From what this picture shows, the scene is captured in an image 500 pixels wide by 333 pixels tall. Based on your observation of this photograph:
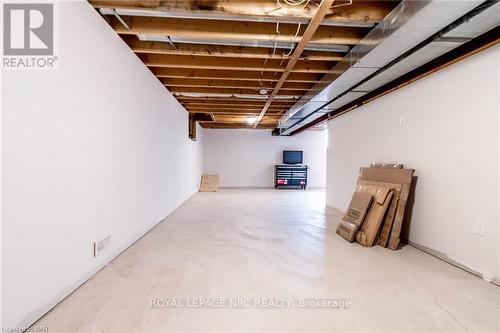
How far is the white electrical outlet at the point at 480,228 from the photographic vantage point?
2240mm

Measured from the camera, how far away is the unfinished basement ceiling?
2.13 metres

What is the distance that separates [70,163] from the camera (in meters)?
1.87

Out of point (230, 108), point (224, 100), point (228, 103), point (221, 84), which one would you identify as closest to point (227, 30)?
point (221, 84)

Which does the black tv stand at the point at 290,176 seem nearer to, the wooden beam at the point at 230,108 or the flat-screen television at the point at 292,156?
the flat-screen television at the point at 292,156

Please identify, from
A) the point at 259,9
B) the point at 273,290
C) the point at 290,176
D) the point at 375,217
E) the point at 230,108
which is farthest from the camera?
the point at 290,176

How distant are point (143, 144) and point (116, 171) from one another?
32.7 inches

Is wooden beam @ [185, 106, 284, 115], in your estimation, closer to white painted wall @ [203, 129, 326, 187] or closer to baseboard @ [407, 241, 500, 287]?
white painted wall @ [203, 129, 326, 187]

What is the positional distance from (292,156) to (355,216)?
6492 millimetres

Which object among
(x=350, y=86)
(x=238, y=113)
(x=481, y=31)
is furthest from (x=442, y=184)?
(x=238, y=113)

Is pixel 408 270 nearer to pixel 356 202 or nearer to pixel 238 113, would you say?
pixel 356 202

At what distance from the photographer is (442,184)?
2.70 metres

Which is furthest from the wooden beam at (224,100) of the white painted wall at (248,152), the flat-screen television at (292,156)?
the flat-screen television at (292,156)

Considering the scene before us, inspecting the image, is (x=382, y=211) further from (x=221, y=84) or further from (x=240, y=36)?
(x=221, y=84)

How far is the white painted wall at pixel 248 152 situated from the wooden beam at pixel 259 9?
24.4 ft
